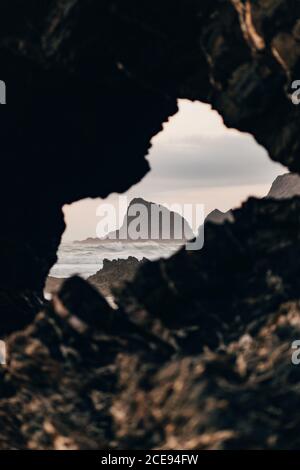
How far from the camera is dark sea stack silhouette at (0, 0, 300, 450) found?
1627cm

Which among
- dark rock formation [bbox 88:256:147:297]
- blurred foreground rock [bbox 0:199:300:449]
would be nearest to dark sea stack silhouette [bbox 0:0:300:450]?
blurred foreground rock [bbox 0:199:300:449]

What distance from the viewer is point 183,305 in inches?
680

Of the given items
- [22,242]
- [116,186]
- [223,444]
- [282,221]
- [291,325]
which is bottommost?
[223,444]

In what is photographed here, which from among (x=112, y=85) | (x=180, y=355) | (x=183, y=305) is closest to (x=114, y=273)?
(x=112, y=85)

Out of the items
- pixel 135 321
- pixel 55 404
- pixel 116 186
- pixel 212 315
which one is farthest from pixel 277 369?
pixel 116 186

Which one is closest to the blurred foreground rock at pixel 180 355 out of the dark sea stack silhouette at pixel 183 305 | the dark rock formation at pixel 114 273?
the dark sea stack silhouette at pixel 183 305

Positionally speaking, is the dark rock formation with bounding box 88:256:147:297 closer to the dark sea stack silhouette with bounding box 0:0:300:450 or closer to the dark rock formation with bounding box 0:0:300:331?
the dark rock formation with bounding box 0:0:300:331

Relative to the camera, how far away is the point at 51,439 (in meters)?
→ 17.1

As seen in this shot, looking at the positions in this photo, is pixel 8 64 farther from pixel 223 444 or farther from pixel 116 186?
pixel 223 444

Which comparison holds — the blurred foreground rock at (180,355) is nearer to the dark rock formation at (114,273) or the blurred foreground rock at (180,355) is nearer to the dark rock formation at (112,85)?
the dark rock formation at (112,85)

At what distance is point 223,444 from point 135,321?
406 centimetres

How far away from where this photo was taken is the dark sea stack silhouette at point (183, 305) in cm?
1627

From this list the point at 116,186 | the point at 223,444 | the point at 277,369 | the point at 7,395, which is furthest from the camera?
the point at 116,186

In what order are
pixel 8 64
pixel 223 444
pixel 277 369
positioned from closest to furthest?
pixel 223 444, pixel 277 369, pixel 8 64
